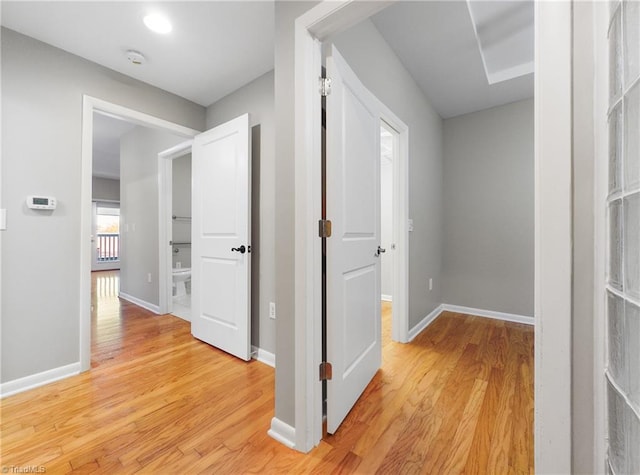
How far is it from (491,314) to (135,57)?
438 cm

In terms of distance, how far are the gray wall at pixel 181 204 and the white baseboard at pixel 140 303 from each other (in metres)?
0.99

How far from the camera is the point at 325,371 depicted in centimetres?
132

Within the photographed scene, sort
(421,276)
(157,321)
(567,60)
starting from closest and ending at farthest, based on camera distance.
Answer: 1. (567,60)
2. (421,276)
3. (157,321)

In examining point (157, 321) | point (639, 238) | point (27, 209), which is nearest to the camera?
point (639, 238)

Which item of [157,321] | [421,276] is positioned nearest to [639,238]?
[421,276]

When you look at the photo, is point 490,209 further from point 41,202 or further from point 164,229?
point 41,202

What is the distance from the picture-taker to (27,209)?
1.77 m

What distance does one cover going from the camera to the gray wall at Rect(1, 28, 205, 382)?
171 cm

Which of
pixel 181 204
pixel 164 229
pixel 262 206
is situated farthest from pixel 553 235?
pixel 181 204

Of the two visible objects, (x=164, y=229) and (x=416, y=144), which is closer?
(x=416, y=144)

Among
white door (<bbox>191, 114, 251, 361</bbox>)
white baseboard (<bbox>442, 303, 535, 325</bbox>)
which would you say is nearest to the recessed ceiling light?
white door (<bbox>191, 114, 251, 361</bbox>)

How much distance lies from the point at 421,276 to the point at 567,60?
245cm

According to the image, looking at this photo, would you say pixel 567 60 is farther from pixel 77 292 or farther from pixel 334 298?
pixel 77 292

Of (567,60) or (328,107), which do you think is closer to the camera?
(567,60)
